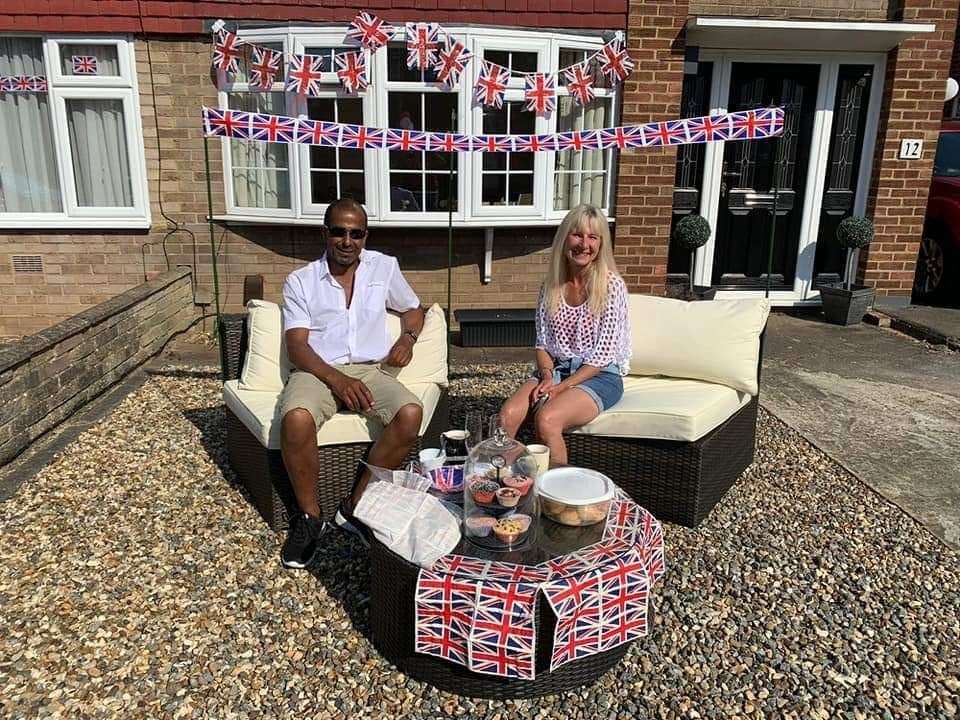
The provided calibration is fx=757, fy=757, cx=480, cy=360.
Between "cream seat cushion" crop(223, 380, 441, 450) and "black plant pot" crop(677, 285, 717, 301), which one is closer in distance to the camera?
"cream seat cushion" crop(223, 380, 441, 450)

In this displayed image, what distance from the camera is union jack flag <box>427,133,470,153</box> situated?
486cm

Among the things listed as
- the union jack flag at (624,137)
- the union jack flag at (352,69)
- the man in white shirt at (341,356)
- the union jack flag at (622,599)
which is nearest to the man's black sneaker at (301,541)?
the man in white shirt at (341,356)

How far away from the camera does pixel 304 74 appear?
6.39 meters

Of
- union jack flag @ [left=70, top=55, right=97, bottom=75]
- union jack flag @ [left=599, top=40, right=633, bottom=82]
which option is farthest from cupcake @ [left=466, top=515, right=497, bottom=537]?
union jack flag @ [left=70, top=55, right=97, bottom=75]

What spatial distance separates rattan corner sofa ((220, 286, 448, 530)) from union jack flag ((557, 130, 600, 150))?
1.70 metres

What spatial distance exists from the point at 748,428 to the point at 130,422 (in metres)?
3.57

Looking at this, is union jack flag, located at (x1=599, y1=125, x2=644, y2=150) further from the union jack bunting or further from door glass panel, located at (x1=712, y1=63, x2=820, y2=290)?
door glass panel, located at (x1=712, y1=63, x2=820, y2=290)

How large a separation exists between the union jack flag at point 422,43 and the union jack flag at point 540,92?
2.80ft

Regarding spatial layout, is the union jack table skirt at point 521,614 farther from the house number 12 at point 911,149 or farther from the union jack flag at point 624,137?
the house number 12 at point 911,149

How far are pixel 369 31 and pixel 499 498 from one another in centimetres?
517

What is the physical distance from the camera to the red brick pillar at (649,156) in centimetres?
669

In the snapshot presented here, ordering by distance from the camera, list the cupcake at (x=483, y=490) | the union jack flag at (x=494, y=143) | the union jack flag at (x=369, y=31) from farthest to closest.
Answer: the union jack flag at (x=369, y=31)
the union jack flag at (x=494, y=143)
the cupcake at (x=483, y=490)

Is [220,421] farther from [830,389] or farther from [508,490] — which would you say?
[830,389]

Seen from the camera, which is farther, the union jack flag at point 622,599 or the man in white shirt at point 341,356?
the man in white shirt at point 341,356
